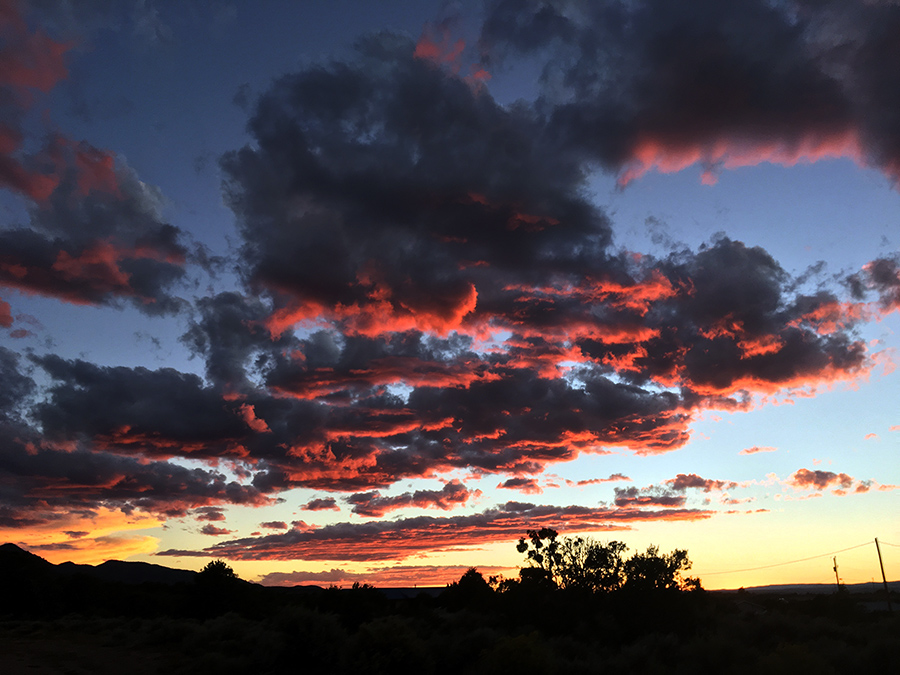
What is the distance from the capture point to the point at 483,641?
25531 millimetres

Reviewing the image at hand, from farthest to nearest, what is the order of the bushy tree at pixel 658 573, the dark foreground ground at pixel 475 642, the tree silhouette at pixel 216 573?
the tree silhouette at pixel 216 573, the bushy tree at pixel 658 573, the dark foreground ground at pixel 475 642

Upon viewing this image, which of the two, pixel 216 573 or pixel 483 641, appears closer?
pixel 483 641

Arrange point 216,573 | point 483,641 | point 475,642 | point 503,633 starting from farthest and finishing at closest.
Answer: point 216,573, point 503,633, point 483,641, point 475,642

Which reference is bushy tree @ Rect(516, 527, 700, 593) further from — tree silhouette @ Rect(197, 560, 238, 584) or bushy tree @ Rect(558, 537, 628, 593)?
tree silhouette @ Rect(197, 560, 238, 584)

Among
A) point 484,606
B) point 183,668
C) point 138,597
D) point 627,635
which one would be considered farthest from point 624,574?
point 138,597

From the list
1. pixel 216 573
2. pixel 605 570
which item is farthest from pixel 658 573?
pixel 216 573

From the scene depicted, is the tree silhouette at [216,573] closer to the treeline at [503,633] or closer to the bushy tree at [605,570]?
the treeline at [503,633]

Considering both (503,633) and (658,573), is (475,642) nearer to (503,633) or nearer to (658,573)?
(503,633)

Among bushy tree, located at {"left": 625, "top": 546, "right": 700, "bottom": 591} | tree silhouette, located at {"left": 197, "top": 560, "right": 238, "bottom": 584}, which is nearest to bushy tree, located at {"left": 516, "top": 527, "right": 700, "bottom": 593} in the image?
bushy tree, located at {"left": 625, "top": 546, "right": 700, "bottom": 591}

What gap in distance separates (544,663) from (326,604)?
21.4 m

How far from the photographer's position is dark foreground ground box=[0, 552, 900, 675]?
813 inches

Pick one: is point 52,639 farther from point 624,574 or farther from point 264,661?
point 624,574

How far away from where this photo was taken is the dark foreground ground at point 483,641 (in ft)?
67.8

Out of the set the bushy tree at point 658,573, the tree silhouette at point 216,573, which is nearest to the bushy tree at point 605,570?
the bushy tree at point 658,573
